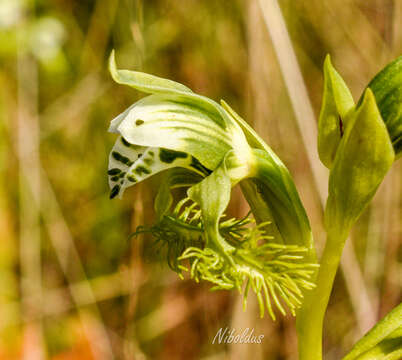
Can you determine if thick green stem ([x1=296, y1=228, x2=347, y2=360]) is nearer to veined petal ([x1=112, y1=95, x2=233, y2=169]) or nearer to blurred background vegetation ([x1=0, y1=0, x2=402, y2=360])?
veined petal ([x1=112, y1=95, x2=233, y2=169])

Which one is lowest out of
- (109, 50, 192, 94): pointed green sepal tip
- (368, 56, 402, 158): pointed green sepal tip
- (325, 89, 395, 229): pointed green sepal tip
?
(325, 89, 395, 229): pointed green sepal tip

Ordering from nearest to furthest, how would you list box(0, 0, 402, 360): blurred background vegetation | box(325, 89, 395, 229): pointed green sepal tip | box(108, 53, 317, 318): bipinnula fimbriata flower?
box(325, 89, 395, 229): pointed green sepal tip < box(108, 53, 317, 318): bipinnula fimbriata flower < box(0, 0, 402, 360): blurred background vegetation

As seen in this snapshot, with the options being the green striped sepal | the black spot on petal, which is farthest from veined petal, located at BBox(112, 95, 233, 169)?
the black spot on petal

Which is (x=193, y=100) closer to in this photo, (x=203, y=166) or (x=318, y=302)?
(x=203, y=166)

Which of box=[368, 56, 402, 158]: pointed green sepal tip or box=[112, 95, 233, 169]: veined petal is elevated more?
box=[112, 95, 233, 169]: veined petal

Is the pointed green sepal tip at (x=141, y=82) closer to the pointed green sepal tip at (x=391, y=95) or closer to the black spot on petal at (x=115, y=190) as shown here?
the black spot on petal at (x=115, y=190)

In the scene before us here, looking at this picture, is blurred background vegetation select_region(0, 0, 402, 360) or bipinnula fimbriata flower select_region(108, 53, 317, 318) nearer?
bipinnula fimbriata flower select_region(108, 53, 317, 318)
